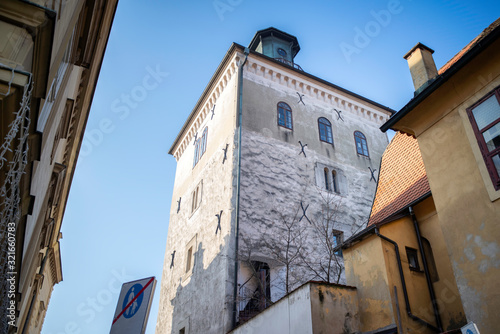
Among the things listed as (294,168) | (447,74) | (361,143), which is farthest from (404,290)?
(361,143)

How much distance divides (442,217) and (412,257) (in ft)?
7.55

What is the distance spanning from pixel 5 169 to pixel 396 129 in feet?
24.6

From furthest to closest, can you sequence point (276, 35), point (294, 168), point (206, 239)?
point (276, 35) < point (294, 168) < point (206, 239)

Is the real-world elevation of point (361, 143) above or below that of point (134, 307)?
above

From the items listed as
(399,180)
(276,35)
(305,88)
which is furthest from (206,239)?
(276,35)

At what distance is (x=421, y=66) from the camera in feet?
30.3

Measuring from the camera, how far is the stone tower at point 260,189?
47.7 feet

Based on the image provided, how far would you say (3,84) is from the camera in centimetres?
321

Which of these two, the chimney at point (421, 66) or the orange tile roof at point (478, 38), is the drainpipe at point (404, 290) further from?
the orange tile roof at point (478, 38)

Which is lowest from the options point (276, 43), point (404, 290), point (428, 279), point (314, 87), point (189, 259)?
point (404, 290)

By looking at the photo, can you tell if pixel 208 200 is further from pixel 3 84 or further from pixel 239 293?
pixel 3 84

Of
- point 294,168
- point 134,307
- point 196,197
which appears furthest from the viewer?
point 196,197

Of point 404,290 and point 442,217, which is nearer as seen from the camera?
point 442,217

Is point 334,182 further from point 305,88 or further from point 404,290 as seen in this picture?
→ point 404,290
